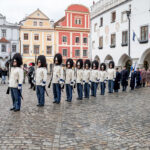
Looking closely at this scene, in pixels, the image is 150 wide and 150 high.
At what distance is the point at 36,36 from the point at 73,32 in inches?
275

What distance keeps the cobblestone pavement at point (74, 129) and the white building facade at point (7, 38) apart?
3913 centimetres

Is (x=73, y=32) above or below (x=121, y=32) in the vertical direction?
above

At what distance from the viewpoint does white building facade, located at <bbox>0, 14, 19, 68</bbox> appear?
151ft

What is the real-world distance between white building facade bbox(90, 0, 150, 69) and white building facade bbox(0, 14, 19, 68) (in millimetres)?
19550

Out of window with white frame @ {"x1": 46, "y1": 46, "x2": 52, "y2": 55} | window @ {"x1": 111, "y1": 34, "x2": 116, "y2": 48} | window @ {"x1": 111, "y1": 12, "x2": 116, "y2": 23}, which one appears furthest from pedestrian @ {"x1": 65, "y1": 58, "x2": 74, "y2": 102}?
window with white frame @ {"x1": 46, "y1": 46, "x2": 52, "y2": 55}

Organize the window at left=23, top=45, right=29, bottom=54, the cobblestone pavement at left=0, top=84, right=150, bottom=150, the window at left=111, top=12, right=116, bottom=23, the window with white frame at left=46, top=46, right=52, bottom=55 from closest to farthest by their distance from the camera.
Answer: the cobblestone pavement at left=0, top=84, right=150, bottom=150, the window at left=111, top=12, right=116, bottom=23, the window at left=23, top=45, right=29, bottom=54, the window with white frame at left=46, top=46, right=52, bottom=55

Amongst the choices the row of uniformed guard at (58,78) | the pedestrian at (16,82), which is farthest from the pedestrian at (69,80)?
the pedestrian at (16,82)

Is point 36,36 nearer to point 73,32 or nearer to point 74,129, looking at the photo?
point 73,32

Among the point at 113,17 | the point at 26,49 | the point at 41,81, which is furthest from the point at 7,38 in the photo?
the point at 41,81

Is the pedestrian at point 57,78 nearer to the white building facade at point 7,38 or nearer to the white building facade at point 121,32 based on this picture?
the white building facade at point 121,32

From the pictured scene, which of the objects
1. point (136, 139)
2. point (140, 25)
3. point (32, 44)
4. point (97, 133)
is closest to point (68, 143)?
point (97, 133)

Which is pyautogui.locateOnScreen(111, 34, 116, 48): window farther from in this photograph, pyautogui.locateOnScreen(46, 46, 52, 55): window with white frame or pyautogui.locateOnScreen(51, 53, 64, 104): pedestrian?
pyautogui.locateOnScreen(46, 46, 52, 55): window with white frame

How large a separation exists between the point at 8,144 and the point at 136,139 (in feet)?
8.69

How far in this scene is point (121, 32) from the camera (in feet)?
85.0
